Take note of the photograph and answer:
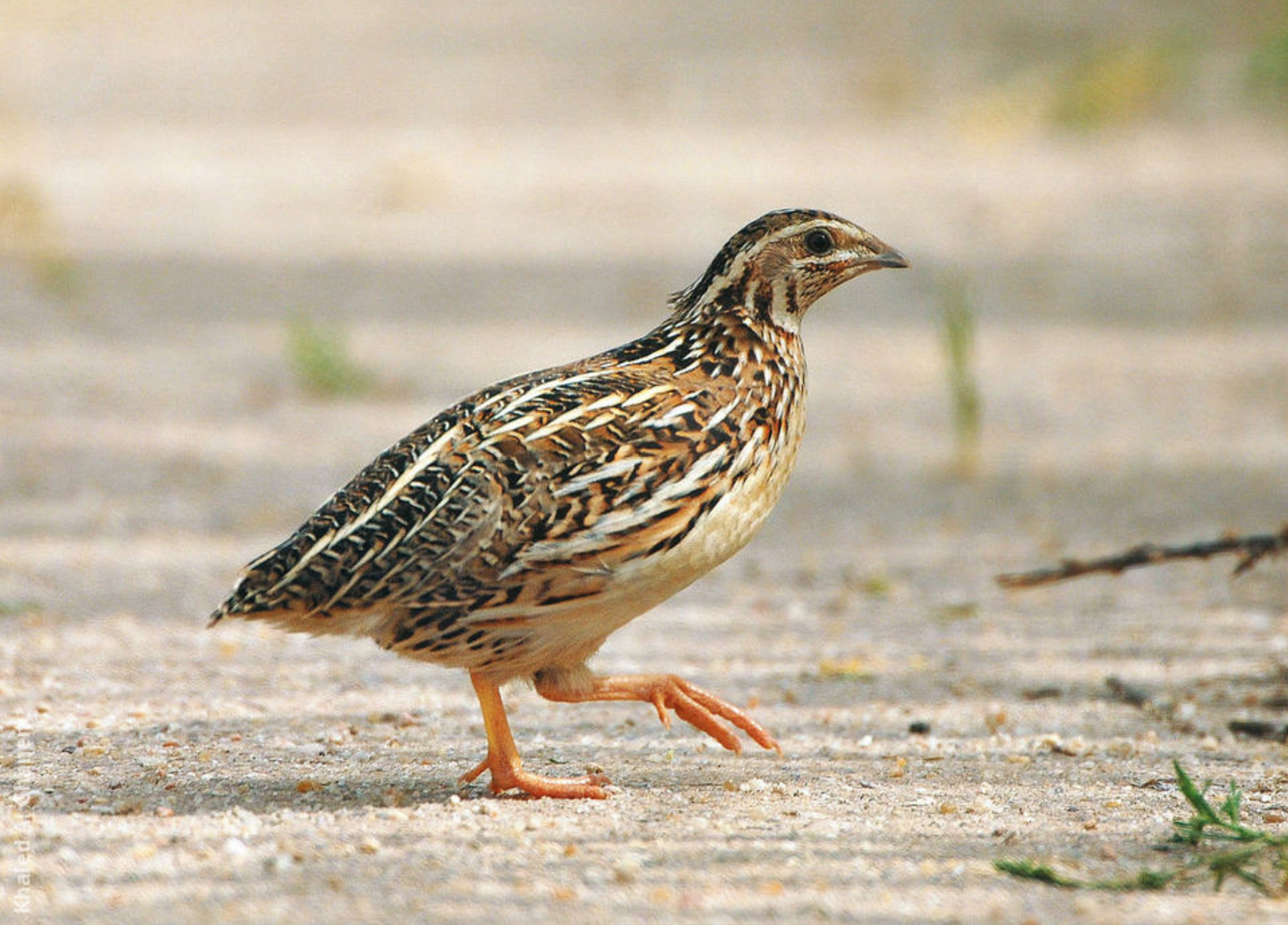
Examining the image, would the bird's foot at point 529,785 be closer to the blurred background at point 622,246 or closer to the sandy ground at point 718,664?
the sandy ground at point 718,664

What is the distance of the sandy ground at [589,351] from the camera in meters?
4.21

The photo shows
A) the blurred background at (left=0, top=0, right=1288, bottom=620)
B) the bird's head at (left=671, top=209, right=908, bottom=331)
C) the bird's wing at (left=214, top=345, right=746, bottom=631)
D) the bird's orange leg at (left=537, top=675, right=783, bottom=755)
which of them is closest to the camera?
the bird's wing at (left=214, top=345, right=746, bottom=631)

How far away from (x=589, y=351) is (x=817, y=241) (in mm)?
6037

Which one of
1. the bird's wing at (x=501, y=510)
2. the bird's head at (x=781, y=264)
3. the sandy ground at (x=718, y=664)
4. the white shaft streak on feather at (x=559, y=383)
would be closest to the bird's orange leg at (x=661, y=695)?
the sandy ground at (x=718, y=664)

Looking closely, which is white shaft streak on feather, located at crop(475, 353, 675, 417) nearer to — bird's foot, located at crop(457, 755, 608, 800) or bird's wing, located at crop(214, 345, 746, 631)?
bird's wing, located at crop(214, 345, 746, 631)

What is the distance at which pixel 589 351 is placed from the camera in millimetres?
11070

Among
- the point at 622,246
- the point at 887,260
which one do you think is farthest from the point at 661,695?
the point at 622,246

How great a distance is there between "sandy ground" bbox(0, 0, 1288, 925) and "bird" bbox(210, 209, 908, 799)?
437 mm

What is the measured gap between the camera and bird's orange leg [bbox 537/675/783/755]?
493 cm

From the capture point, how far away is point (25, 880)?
388cm

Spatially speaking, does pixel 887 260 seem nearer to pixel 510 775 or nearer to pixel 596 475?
pixel 596 475

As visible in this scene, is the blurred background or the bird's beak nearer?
the bird's beak

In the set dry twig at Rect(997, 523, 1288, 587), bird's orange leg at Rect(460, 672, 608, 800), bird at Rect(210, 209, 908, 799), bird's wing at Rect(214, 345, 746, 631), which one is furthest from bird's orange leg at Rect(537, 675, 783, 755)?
dry twig at Rect(997, 523, 1288, 587)

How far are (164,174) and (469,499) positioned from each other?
11.2 metres
